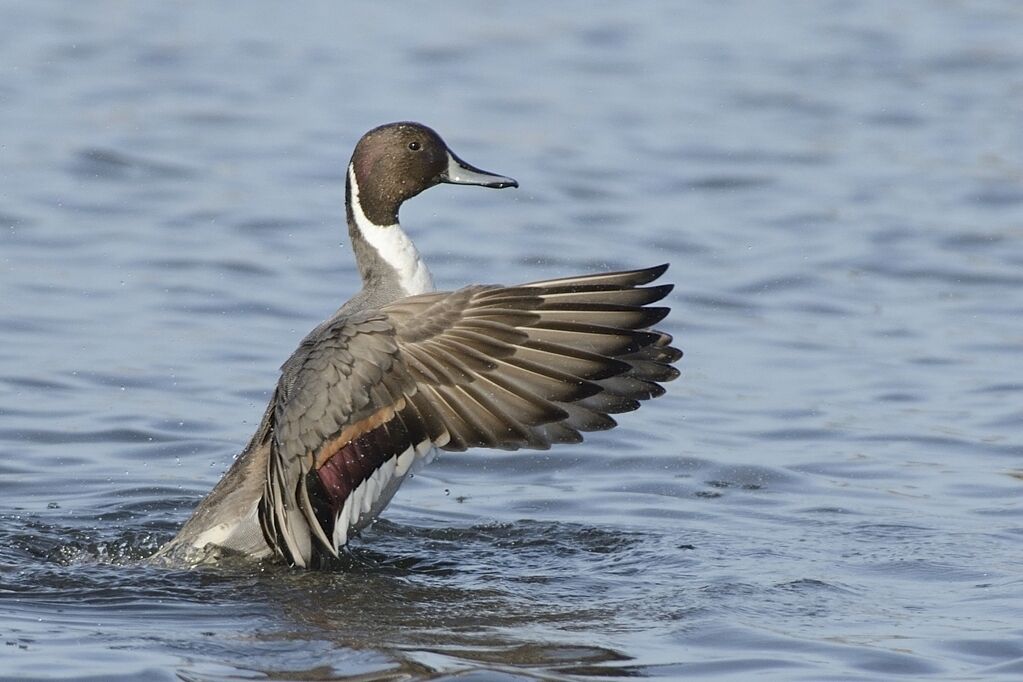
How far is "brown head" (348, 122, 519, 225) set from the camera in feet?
21.3

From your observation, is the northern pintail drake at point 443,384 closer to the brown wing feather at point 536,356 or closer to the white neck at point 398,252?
the brown wing feather at point 536,356

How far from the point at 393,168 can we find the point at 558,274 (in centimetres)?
341

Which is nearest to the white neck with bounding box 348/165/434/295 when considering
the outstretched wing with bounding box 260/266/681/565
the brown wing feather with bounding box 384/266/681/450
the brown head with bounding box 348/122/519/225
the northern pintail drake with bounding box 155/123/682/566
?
the brown head with bounding box 348/122/519/225

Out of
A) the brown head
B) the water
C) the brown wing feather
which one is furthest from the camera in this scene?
the brown head

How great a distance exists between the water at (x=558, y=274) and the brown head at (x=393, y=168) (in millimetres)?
1142

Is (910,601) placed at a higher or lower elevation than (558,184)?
lower

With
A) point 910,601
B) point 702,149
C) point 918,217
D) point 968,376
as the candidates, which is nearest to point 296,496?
point 910,601

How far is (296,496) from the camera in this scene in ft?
17.8

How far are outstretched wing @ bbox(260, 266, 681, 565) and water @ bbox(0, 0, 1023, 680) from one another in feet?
1.60

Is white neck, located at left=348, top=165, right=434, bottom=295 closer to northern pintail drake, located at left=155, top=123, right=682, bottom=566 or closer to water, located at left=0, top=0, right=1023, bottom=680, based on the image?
northern pintail drake, located at left=155, top=123, right=682, bottom=566

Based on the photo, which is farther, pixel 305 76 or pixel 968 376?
pixel 305 76

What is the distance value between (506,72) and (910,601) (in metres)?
9.69

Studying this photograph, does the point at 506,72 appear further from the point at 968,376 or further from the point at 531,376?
the point at 531,376

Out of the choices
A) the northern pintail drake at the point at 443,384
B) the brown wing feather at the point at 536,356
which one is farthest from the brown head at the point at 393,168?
the brown wing feather at the point at 536,356
